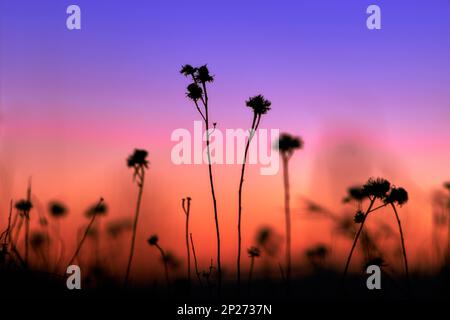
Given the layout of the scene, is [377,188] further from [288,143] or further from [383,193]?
[288,143]

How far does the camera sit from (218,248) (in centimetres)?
527

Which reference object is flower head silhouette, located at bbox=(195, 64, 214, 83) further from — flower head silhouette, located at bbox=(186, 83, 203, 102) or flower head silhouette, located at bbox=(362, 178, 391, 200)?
flower head silhouette, located at bbox=(362, 178, 391, 200)

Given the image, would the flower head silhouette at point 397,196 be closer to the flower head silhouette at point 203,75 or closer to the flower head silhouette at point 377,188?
the flower head silhouette at point 377,188

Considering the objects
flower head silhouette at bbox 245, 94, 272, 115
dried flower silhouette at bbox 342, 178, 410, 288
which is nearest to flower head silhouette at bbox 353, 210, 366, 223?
dried flower silhouette at bbox 342, 178, 410, 288

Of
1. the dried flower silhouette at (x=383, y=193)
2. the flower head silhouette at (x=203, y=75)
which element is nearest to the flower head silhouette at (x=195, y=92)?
the flower head silhouette at (x=203, y=75)

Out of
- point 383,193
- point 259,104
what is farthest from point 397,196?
point 259,104

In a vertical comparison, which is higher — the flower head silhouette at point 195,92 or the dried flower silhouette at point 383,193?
the flower head silhouette at point 195,92

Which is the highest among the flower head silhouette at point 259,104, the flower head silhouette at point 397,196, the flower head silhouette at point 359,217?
the flower head silhouette at point 259,104

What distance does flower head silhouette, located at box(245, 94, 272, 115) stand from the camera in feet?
21.5

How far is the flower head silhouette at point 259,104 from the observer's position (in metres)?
6.54

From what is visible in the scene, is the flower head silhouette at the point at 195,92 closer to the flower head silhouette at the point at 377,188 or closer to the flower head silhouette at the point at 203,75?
the flower head silhouette at the point at 203,75
